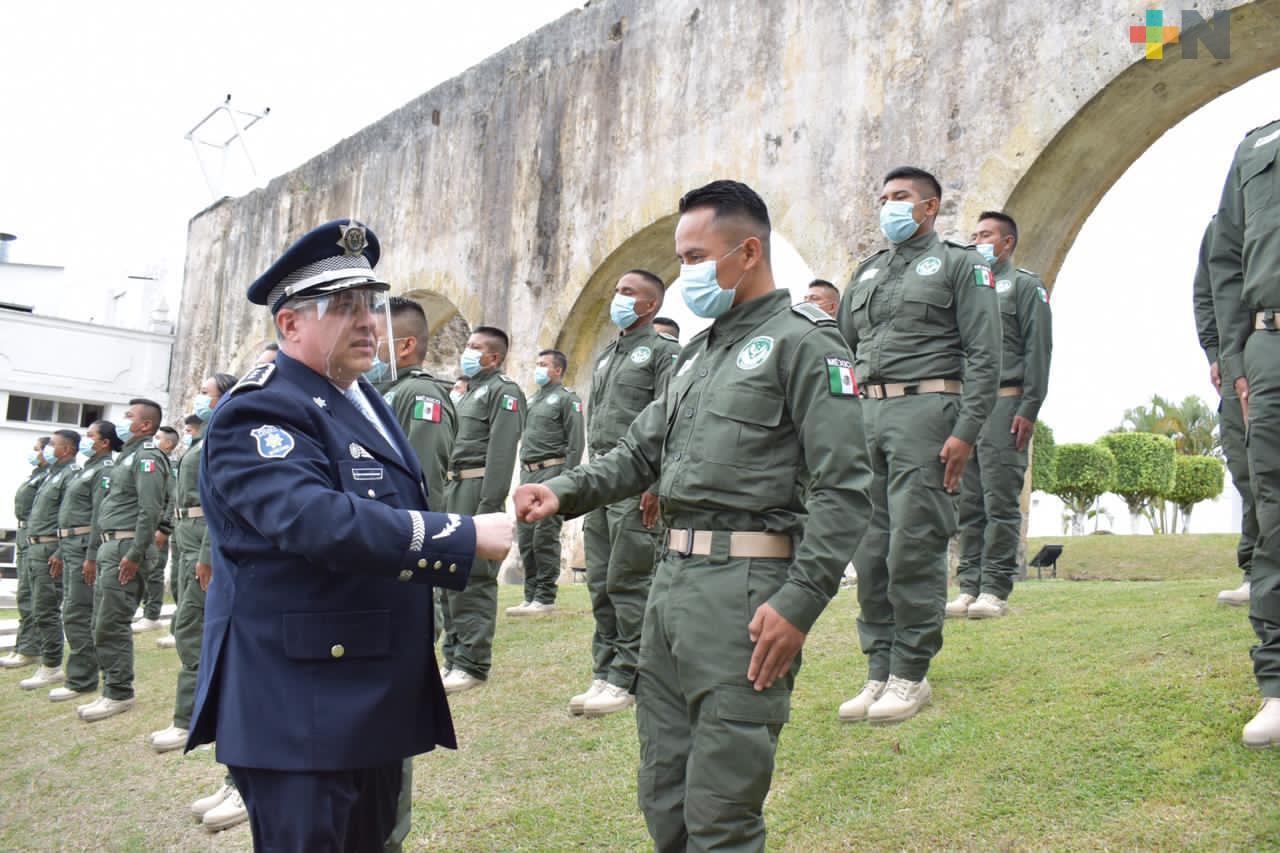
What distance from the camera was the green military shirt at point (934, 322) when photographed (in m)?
4.28

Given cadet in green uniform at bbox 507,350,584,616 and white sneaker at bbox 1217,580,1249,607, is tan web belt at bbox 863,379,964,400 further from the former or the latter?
cadet in green uniform at bbox 507,350,584,616

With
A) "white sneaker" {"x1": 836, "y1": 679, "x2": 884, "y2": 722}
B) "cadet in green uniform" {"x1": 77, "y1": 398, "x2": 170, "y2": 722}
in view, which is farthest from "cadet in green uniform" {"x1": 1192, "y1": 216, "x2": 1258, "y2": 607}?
"cadet in green uniform" {"x1": 77, "y1": 398, "x2": 170, "y2": 722}

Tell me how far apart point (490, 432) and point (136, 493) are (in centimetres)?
313

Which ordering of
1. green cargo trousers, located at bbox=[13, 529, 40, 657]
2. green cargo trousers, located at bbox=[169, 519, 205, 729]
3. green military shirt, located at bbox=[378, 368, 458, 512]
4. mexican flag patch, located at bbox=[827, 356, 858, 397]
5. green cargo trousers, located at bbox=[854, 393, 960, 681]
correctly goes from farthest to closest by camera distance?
green cargo trousers, located at bbox=[13, 529, 40, 657], green cargo trousers, located at bbox=[169, 519, 205, 729], green military shirt, located at bbox=[378, 368, 458, 512], green cargo trousers, located at bbox=[854, 393, 960, 681], mexican flag patch, located at bbox=[827, 356, 858, 397]

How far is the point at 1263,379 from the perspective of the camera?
10.4 ft

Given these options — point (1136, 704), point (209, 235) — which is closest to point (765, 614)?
point (1136, 704)

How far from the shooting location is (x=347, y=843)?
7.25 feet

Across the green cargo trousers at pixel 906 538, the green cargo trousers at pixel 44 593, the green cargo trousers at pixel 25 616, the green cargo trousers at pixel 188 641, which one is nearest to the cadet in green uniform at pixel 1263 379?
the green cargo trousers at pixel 906 538

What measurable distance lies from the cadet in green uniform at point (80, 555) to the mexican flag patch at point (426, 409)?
3976 mm

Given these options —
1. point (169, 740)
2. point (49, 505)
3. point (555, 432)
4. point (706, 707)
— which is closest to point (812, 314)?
point (706, 707)

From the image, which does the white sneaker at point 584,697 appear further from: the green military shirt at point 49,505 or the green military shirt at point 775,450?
the green military shirt at point 49,505

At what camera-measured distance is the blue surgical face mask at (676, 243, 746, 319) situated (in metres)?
2.62

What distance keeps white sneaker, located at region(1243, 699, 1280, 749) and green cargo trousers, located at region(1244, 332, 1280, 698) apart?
0.04m

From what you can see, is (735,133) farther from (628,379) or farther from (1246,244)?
(1246,244)
